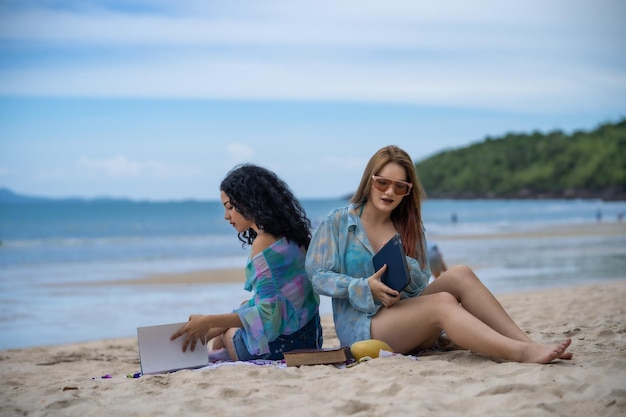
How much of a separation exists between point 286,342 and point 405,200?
116 centimetres

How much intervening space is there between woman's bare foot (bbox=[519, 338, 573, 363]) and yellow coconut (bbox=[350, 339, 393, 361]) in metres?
0.81

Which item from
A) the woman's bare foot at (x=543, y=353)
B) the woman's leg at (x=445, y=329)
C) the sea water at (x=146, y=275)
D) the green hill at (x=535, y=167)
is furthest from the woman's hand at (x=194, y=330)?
the green hill at (x=535, y=167)

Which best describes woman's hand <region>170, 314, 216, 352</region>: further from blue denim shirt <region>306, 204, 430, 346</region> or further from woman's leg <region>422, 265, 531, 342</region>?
woman's leg <region>422, 265, 531, 342</region>

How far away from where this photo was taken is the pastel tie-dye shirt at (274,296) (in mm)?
4848

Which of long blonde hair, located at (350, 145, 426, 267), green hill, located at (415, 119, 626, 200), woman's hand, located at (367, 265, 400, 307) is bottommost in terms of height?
woman's hand, located at (367, 265, 400, 307)

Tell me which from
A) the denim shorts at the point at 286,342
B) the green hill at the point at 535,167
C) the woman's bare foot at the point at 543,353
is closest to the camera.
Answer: the woman's bare foot at the point at 543,353

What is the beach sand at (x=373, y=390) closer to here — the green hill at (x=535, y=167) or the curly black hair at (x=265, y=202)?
the curly black hair at (x=265, y=202)

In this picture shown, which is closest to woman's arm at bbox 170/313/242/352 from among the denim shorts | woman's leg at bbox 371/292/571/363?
the denim shorts

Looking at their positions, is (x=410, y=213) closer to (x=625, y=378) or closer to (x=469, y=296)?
(x=469, y=296)

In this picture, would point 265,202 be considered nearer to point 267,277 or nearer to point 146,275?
point 267,277

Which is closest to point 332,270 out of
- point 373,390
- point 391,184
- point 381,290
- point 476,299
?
point 381,290

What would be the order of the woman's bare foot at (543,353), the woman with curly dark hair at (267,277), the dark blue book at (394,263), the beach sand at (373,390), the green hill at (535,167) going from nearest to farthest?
the beach sand at (373,390) < the woman's bare foot at (543,353) < the dark blue book at (394,263) < the woman with curly dark hair at (267,277) < the green hill at (535,167)

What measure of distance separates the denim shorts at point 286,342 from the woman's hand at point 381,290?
24.9 inches

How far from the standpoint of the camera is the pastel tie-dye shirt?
4.85 metres
